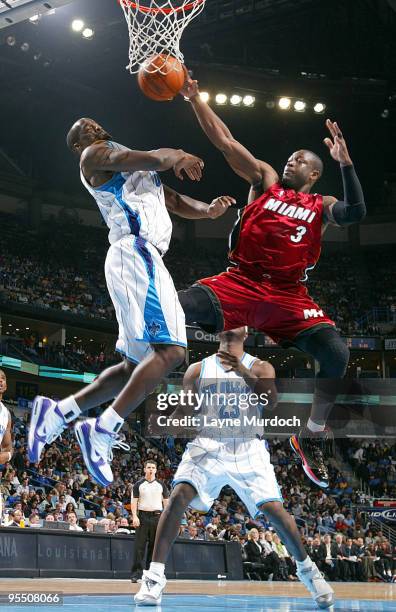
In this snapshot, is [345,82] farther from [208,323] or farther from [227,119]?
[208,323]

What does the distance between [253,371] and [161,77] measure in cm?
261

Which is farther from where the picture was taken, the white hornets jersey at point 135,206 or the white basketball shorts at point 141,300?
the white hornets jersey at point 135,206

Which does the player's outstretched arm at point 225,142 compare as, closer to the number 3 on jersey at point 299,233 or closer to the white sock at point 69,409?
the number 3 on jersey at point 299,233

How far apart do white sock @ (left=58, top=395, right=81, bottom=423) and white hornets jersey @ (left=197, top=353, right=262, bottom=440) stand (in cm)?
189

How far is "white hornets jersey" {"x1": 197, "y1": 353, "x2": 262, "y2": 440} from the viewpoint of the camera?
650 cm

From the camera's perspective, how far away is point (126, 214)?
16.1 ft

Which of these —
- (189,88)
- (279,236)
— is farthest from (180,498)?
(189,88)

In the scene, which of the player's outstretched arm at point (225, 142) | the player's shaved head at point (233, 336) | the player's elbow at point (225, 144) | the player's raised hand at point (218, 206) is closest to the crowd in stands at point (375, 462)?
the player's shaved head at point (233, 336)

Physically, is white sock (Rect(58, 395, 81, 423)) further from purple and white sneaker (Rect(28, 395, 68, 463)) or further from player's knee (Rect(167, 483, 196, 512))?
player's knee (Rect(167, 483, 196, 512))

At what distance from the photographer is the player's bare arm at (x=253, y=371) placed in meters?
6.46

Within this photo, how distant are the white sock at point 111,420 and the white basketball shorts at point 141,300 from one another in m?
0.38

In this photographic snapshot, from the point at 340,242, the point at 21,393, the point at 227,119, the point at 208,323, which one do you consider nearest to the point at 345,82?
the point at 227,119

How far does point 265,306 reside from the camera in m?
5.33

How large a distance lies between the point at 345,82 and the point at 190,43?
6.09m
